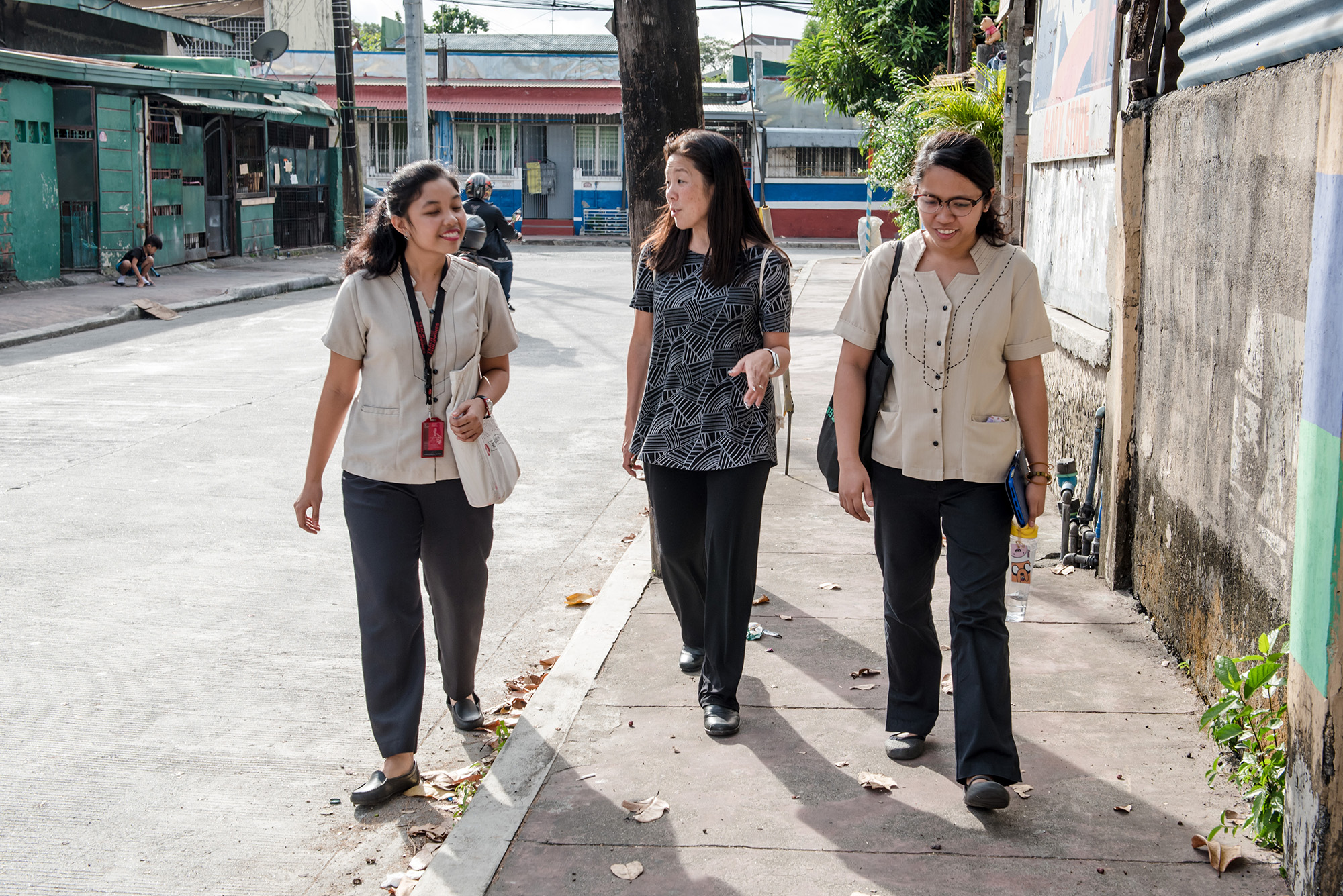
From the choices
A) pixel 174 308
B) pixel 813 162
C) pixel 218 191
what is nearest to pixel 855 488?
pixel 174 308

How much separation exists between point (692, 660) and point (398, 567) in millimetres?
1277

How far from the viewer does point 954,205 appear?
11.8 feet

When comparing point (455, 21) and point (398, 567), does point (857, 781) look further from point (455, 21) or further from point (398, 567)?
point (455, 21)

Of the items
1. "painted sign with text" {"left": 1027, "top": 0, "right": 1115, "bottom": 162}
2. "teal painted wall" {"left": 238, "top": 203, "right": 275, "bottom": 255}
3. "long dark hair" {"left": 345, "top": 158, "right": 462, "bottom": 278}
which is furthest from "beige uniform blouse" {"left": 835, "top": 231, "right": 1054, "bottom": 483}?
"teal painted wall" {"left": 238, "top": 203, "right": 275, "bottom": 255}

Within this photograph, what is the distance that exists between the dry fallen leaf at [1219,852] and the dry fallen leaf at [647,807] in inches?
56.2

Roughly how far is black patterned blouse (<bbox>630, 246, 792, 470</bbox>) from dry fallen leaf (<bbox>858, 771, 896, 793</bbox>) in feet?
3.41

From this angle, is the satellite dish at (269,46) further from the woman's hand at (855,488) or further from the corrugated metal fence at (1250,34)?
the woman's hand at (855,488)

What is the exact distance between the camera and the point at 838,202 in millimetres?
39438

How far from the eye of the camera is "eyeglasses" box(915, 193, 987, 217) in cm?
358

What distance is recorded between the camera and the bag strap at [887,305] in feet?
12.3

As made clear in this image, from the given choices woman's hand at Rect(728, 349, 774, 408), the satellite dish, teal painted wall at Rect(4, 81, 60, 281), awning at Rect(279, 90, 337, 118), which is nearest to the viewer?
woman's hand at Rect(728, 349, 774, 408)

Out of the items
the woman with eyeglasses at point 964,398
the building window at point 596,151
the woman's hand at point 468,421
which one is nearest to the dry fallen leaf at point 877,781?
the woman with eyeglasses at point 964,398

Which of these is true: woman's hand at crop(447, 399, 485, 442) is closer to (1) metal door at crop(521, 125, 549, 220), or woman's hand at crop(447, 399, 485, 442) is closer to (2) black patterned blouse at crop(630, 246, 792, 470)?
(2) black patterned blouse at crop(630, 246, 792, 470)

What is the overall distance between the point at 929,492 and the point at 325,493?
5147 millimetres
